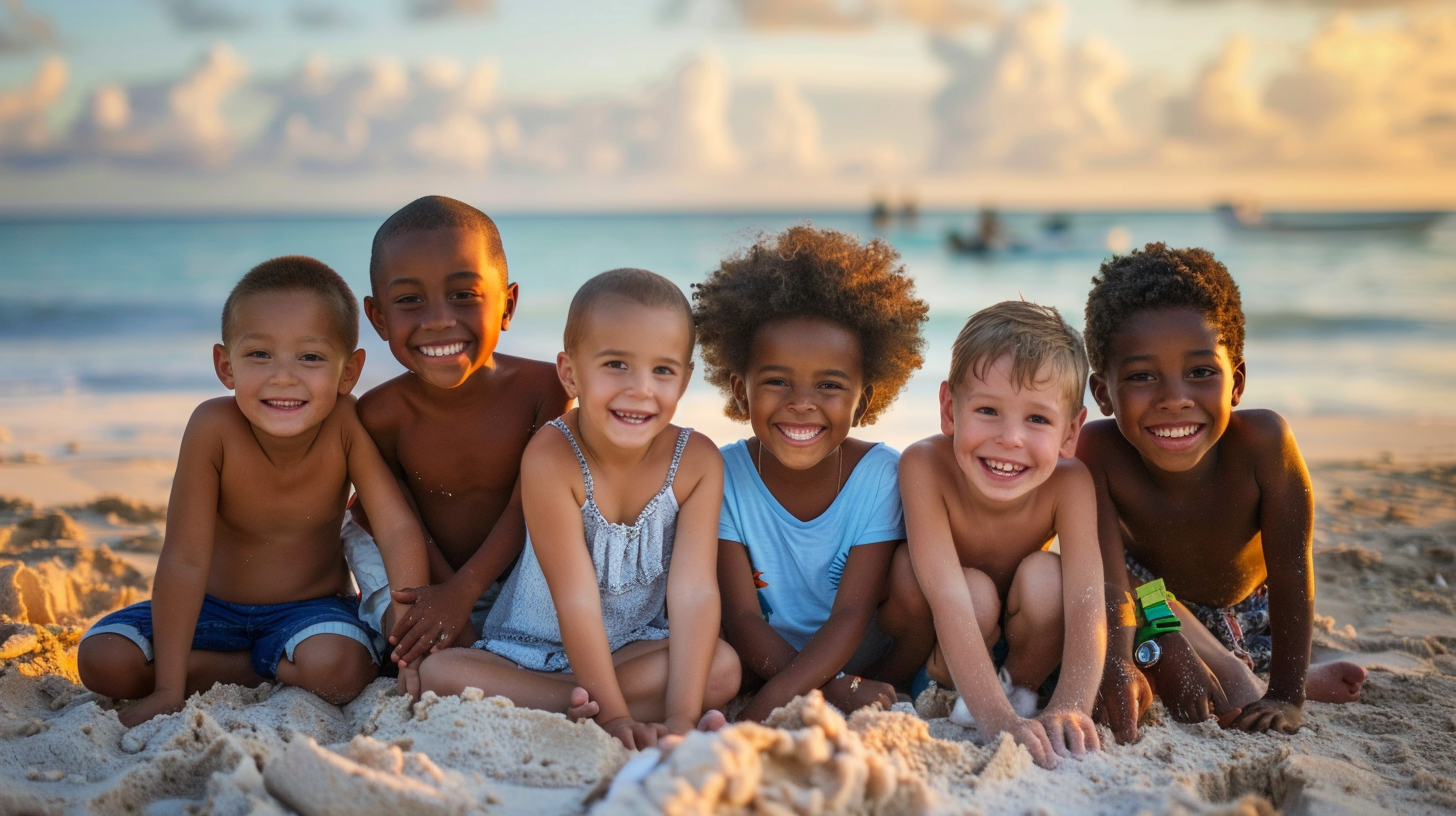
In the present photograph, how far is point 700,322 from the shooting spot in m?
3.45

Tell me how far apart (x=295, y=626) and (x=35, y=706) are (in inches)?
27.0

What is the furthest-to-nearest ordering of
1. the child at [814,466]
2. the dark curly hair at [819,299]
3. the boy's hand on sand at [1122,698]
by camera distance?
the dark curly hair at [819,299], the child at [814,466], the boy's hand on sand at [1122,698]

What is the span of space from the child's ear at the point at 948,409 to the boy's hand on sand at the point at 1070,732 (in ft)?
2.64

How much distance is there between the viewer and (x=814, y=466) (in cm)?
323

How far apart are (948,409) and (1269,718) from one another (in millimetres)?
1173

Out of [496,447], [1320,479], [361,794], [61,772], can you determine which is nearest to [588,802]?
[361,794]

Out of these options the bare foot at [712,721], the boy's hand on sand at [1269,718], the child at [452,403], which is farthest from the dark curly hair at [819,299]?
the boy's hand on sand at [1269,718]

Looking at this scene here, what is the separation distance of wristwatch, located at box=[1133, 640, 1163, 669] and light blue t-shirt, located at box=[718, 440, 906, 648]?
27.8 inches

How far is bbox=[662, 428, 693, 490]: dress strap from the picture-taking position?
296 cm

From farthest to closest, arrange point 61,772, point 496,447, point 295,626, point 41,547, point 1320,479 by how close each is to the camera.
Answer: point 1320,479, point 41,547, point 496,447, point 295,626, point 61,772

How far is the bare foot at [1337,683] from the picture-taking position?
10.5ft

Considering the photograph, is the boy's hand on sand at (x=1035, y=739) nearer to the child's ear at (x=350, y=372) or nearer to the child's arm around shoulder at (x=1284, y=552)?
the child's arm around shoulder at (x=1284, y=552)

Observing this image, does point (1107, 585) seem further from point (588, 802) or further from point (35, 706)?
point (35, 706)

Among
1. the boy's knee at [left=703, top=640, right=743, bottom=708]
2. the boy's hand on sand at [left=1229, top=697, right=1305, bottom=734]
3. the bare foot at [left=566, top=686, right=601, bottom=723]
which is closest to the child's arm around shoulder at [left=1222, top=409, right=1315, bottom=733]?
the boy's hand on sand at [left=1229, top=697, right=1305, bottom=734]
